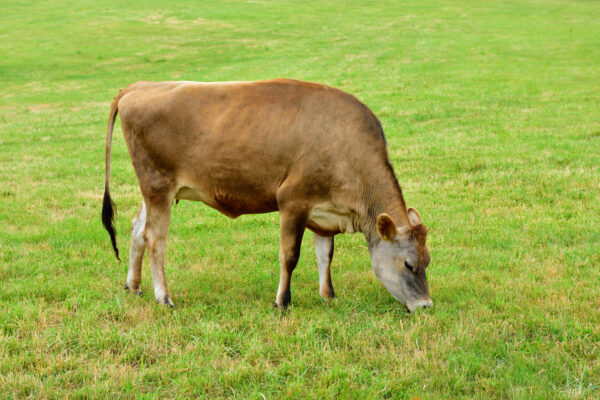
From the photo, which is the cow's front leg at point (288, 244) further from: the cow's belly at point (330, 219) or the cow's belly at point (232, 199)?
the cow's belly at point (232, 199)

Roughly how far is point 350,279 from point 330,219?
1.09 metres

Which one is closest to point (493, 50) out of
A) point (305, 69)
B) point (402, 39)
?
point (402, 39)

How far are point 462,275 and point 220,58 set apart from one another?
27633 millimetres

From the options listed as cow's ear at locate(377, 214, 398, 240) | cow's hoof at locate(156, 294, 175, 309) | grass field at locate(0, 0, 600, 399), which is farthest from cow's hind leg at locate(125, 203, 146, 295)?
cow's ear at locate(377, 214, 398, 240)

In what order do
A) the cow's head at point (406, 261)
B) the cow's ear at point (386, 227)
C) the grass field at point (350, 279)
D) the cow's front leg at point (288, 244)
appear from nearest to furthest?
the grass field at point (350, 279) → the cow's ear at point (386, 227) → the cow's head at point (406, 261) → the cow's front leg at point (288, 244)

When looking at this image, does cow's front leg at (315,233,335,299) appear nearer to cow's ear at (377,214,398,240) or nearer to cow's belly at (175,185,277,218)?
cow's belly at (175,185,277,218)

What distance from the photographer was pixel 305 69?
26.7 metres

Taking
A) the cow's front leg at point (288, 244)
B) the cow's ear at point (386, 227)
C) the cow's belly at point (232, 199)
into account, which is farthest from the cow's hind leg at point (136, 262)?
the cow's ear at point (386, 227)

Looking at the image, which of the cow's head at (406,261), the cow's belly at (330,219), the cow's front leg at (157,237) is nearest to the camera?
the cow's head at (406,261)

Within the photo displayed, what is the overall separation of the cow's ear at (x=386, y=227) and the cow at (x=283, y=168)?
0.5 inches

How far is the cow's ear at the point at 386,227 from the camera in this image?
5.87 meters

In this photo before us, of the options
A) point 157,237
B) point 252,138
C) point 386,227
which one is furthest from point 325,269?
point 157,237

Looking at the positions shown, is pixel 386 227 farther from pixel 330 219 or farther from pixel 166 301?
pixel 166 301

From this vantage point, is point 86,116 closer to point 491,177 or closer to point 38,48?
point 491,177
